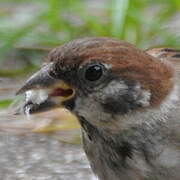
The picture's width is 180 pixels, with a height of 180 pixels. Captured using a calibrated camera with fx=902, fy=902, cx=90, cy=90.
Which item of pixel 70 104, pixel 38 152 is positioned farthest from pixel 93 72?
pixel 38 152

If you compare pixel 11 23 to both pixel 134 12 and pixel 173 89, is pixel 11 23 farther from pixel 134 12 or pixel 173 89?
pixel 173 89

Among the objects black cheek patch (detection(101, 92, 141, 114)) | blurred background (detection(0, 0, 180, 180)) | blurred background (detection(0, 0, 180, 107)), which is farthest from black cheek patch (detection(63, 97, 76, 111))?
blurred background (detection(0, 0, 180, 107))

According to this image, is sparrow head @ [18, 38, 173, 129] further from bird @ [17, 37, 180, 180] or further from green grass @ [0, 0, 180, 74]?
green grass @ [0, 0, 180, 74]

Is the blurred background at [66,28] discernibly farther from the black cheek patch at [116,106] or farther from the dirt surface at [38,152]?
the black cheek patch at [116,106]

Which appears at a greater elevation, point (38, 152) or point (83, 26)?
point (83, 26)

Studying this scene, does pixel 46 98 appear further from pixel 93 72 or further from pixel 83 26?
pixel 83 26

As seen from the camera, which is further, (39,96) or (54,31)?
(54,31)

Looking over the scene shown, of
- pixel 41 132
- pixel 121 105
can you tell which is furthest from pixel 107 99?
pixel 41 132

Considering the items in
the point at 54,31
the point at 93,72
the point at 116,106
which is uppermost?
the point at 54,31

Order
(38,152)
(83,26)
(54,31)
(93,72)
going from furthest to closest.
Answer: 1. (83,26)
2. (54,31)
3. (38,152)
4. (93,72)
